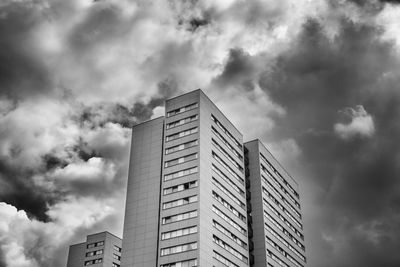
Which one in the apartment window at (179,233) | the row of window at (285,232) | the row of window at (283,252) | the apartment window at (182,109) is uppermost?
the apartment window at (182,109)

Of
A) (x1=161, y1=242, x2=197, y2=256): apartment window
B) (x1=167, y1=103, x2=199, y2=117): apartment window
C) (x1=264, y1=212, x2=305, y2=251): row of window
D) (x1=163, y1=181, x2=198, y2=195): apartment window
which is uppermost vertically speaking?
(x1=167, y1=103, x2=199, y2=117): apartment window

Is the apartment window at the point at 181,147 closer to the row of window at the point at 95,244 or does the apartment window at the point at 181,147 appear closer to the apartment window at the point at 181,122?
the apartment window at the point at 181,122

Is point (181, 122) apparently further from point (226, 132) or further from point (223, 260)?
point (223, 260)

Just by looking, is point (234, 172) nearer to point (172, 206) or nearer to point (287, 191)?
point (172, 206)

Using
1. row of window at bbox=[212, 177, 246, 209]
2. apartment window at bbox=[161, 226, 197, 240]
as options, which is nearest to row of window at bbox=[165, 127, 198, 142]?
row of window at bbox=[212, 177, 246, 209]

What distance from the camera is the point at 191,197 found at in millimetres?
85438

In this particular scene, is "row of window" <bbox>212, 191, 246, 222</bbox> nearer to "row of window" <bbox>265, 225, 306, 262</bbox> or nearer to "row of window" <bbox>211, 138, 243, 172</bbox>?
"row of window" <bbox>265, 225, 306, 262</bbox>

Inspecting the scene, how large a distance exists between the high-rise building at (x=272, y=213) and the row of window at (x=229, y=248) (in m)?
9.12

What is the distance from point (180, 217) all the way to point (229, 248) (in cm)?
1371

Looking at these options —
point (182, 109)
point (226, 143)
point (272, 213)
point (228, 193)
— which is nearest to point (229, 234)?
point (228, 193)

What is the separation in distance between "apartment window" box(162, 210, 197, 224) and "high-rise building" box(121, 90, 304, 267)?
0.61 feet

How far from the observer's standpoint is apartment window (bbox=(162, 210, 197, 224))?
83.4 meters

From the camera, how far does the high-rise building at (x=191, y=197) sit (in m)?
82.5

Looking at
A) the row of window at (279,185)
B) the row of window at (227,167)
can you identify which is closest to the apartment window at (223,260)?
the row of window at (227,167)
